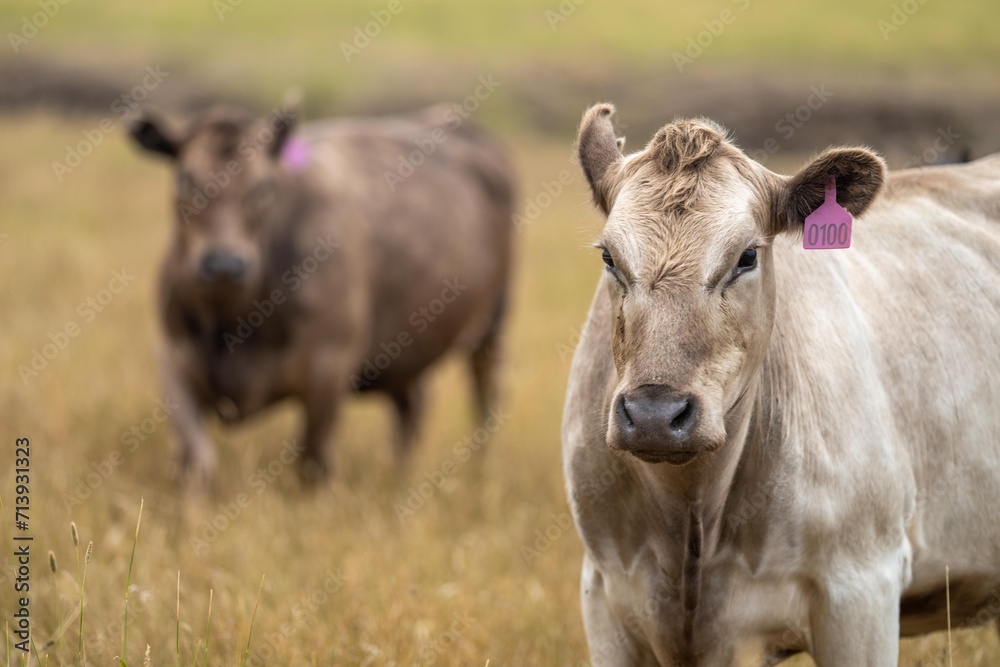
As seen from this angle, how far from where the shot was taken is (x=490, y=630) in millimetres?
4203

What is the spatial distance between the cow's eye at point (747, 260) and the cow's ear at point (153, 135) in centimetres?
480

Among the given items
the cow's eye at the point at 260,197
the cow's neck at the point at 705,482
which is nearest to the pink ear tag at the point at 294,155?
the cow's eye at the point at 260,197

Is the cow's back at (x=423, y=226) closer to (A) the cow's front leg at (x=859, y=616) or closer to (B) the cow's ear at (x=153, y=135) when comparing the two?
(B) the cow's ear at (x=153, y=135)

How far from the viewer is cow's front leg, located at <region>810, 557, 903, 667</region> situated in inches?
110

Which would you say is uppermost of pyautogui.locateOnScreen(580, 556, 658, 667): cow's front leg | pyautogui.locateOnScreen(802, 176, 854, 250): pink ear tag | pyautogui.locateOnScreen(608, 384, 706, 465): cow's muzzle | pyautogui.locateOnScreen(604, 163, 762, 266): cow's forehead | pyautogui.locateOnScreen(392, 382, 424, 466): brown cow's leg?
pyautogui.locateOnScreen(604, 163, 762, 266): cow's forehead

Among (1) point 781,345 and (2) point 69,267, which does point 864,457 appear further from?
(2) point 69,267

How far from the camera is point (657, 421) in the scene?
7.81ft

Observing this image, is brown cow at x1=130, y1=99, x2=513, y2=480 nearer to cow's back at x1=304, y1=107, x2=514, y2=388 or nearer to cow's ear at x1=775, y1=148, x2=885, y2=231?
cow's back at x1=304, y1=107, x2=514, y2=388

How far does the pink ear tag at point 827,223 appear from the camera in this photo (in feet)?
9.21

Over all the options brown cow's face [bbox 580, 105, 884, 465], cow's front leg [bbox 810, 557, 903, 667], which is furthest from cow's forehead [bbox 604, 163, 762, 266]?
cow's front leg [bbox 810, 557, 903, 667]

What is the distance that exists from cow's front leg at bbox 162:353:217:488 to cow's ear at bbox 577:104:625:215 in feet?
12.4

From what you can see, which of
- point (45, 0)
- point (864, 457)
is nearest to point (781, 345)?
point (864, 457)

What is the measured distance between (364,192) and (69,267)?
4.98 meters

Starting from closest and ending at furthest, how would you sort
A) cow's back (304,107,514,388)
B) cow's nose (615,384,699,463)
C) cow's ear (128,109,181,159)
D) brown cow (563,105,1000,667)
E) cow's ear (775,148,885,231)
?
A: 1. cow's nose (615,384,699,463)
2. brown cow (563,105,1000,667)
3. cow's ear (775,148,885,231)
4. cow's ear (128,109,181,159)
5. cow's back (304,107,514,388)
